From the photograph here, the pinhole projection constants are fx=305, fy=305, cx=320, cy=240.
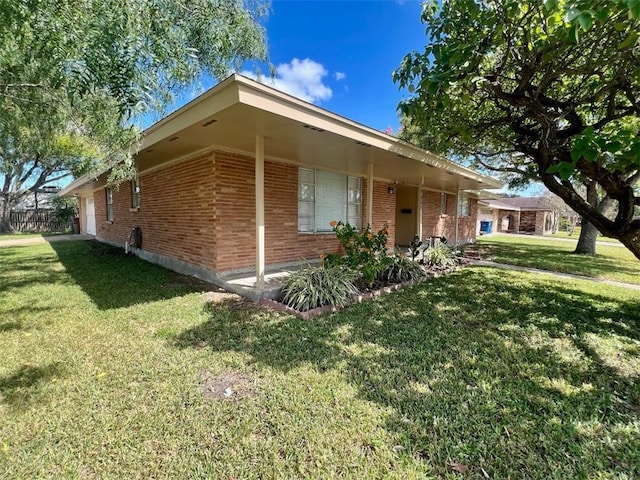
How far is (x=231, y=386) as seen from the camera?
276 cm

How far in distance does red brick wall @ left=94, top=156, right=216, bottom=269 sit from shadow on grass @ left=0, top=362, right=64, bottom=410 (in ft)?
10.9

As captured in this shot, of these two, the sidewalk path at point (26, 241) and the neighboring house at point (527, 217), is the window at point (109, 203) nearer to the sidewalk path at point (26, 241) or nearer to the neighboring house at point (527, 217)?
the sidewalk path at point (26, 241)

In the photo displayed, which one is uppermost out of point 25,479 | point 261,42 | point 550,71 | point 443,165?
point 261,42

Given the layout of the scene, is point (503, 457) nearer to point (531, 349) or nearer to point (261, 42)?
point (531, 349)

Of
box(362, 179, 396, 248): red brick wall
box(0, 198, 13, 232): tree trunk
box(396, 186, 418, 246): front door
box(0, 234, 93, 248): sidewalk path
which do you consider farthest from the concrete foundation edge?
box(0, 198, 13, 232): tree trunk

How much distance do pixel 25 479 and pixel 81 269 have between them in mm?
7530

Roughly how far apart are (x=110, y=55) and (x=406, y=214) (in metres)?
12.2

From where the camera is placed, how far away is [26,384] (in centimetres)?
276

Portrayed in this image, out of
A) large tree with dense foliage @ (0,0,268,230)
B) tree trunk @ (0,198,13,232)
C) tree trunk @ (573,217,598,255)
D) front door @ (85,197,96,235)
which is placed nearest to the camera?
large tree with dense foliage @ (0,0,268,230)

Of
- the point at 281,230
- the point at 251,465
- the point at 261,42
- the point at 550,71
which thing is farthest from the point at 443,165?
the point at 251,465

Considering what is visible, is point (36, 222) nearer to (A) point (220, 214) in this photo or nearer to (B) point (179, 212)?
(B) point (179, 212)

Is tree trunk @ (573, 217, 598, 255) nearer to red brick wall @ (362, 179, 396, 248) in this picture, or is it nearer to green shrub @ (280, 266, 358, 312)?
red brick wall @ (362, 179, 396, 248)

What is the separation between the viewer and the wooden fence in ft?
76.6

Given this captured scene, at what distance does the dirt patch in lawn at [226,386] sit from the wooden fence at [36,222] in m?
27.4
